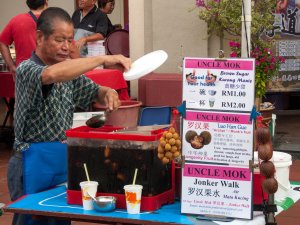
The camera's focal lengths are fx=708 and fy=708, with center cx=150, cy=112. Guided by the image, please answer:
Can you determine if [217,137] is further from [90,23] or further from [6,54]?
[90,23]

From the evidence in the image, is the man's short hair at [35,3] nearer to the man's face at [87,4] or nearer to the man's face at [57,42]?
the man's face at [87,4]

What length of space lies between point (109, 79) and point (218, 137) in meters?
4.13

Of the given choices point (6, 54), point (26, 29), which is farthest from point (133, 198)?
point (6, 54)

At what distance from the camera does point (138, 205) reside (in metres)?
3.28

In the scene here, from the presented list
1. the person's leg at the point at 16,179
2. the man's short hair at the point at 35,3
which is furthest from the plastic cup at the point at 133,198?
the man's short hair at the point at 35,3

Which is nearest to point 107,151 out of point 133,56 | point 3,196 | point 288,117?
point 3,196

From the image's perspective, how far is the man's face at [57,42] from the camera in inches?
146

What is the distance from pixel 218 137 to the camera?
3260 millimetres

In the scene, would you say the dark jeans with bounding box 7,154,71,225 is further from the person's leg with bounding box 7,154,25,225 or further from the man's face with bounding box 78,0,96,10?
the man's face with bounding box 78,0,96,10

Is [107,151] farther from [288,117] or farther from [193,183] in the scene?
[288,117]

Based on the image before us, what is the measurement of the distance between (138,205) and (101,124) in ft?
1.82

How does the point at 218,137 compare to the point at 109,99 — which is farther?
the point at 109,99

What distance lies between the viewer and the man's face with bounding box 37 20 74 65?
3715 mm

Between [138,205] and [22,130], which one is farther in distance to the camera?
A: [22,130]
